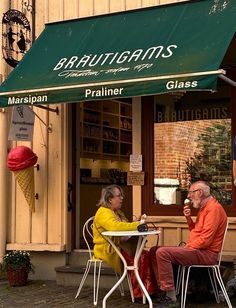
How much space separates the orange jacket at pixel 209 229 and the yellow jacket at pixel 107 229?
2.07ft

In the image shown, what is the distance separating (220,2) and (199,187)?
223cm

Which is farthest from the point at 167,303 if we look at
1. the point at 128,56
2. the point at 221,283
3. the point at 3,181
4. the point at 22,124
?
the point at 3,181

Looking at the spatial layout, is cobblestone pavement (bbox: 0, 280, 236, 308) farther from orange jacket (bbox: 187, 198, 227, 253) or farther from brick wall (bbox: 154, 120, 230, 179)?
brick wall (bbox: 154, 120, 230, 179)

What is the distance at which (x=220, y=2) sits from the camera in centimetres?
715

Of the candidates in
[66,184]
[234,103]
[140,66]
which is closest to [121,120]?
[66,184]

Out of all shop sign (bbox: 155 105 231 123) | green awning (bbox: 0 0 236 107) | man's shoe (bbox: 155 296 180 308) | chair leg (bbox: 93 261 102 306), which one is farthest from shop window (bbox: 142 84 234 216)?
man's shoe (bbox: 155 296 180 308)

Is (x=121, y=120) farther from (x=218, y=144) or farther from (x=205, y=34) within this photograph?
(x=205, y=34)

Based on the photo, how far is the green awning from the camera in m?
6.19

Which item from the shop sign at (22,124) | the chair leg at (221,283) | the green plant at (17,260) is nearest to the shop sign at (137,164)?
the shop sign at (22,124)

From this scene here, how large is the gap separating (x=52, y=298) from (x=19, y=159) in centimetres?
193

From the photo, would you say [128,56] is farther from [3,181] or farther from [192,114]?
[3,181]

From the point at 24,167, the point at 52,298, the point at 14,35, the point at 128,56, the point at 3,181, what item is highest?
the point at 14,35

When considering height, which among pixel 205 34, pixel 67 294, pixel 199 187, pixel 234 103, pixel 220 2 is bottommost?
pixel 67 294

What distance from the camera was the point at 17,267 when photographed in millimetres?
7922
